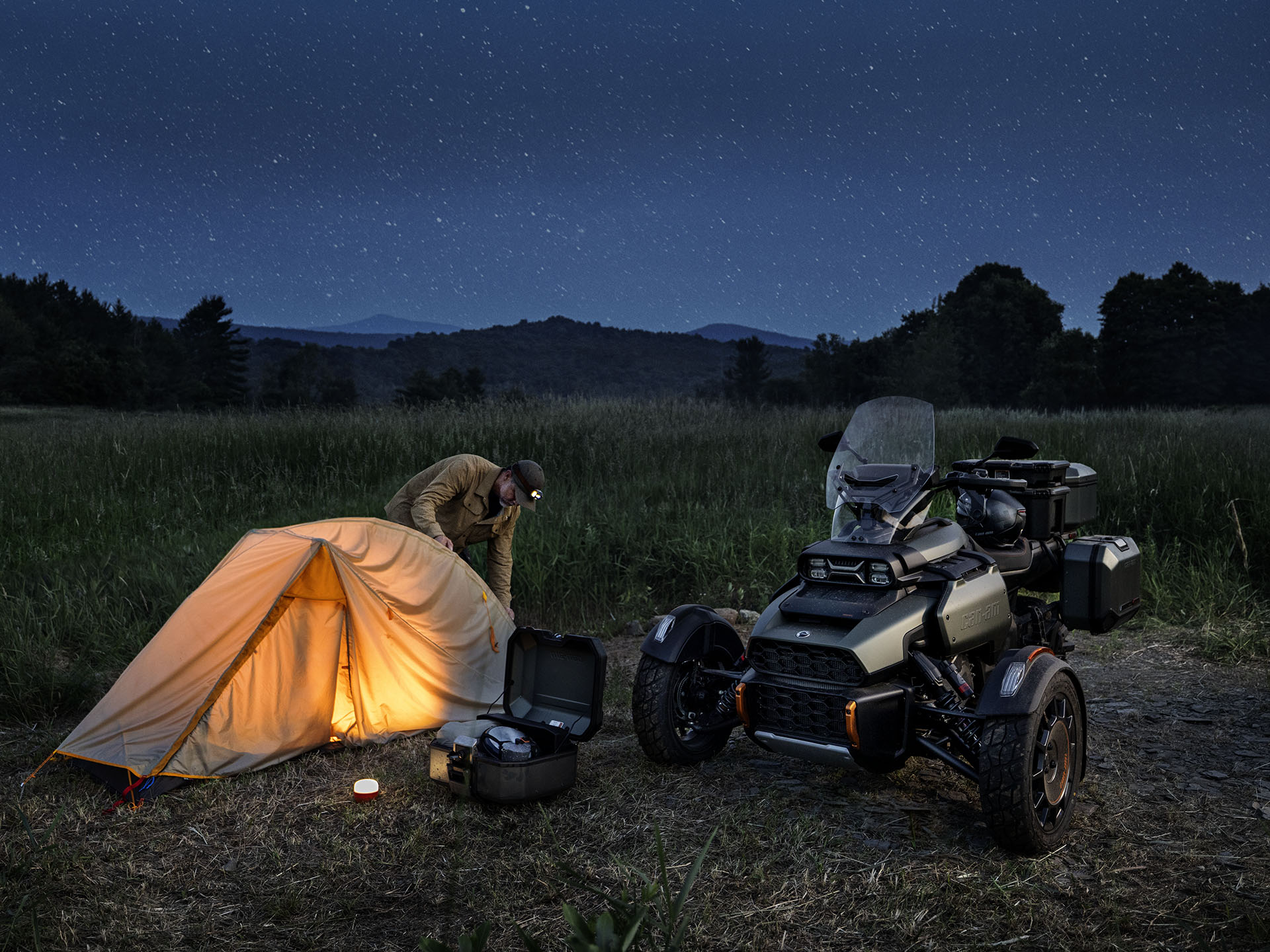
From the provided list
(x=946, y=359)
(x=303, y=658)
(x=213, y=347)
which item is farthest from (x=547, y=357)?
(x=303, y=658)

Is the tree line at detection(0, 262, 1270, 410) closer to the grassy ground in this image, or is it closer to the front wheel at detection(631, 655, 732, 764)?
the grassy ground

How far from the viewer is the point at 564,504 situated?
31.6ft

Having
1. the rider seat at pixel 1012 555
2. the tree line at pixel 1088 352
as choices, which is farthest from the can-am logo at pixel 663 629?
the tree line at pixel 1088 352

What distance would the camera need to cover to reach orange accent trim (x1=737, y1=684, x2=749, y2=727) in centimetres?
371

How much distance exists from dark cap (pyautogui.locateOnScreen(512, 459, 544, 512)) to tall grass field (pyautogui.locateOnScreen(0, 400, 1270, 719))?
197cm

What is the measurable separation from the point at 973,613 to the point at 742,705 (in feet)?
3.38

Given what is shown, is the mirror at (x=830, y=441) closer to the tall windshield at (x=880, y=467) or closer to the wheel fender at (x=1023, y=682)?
the tall windshield at (x=880, y=467)

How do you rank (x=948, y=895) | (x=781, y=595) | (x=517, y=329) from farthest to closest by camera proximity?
(x=517, y=329)
(x=781, y=595)
(x=948, y=895)

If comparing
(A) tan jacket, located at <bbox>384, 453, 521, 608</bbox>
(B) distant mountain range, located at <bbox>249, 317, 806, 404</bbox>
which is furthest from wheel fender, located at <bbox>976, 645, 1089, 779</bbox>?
(B) distant mountain range, located at <bbox>249, 317, 806, 404</bbox>

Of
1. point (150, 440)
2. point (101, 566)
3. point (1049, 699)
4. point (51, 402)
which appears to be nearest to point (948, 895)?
point (1049, 699)

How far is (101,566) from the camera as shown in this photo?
Answer: 7859 millimetres

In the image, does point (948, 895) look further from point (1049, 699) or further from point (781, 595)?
point (781, 595)

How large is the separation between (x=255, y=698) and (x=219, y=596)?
557 mm

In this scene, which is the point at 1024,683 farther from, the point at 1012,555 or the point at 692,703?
the point at 692,703
